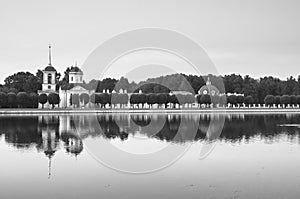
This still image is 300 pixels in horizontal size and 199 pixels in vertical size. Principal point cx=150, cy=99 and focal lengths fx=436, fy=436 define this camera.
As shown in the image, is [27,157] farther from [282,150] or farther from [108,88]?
[108,88]

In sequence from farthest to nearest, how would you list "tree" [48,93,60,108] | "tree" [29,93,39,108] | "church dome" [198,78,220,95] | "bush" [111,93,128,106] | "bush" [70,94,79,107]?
"church dome" [198,78,220,95] < "bush" [70,94,79,107] < "bush" [111,93,128,106] < "tree" [48,93,60,108] < "tree" [29,93,39,108]

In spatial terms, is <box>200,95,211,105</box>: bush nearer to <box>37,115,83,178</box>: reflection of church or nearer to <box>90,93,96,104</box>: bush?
<box>90,93,96,104</box>: bush

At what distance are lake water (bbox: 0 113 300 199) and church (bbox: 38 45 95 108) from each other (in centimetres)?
4401

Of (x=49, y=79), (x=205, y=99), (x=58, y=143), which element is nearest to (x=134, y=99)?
(x=205, y=99)

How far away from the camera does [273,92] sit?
270 feet

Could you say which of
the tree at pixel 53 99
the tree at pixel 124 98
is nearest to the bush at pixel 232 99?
the tree at pixel 124 98

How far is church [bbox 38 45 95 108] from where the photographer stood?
231 ft

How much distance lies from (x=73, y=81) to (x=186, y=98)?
64.5 ft

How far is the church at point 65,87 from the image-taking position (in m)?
70.4

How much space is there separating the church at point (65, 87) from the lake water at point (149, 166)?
1733 inches

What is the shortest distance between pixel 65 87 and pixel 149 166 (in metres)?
57.4

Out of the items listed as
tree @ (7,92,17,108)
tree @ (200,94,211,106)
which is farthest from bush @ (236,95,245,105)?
tree @ (7,92,17,108)

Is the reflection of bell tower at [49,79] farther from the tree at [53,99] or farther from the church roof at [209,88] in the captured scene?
the church roof at [209,88]

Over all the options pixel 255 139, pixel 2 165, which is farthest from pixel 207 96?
pixel 2 165
